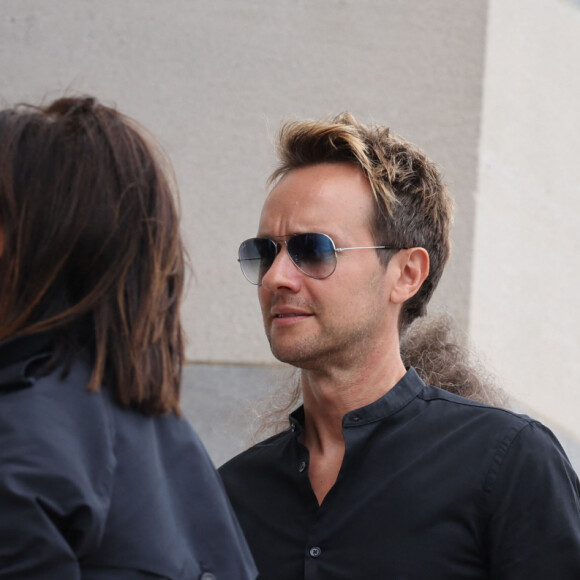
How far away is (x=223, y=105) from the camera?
15.6 feet

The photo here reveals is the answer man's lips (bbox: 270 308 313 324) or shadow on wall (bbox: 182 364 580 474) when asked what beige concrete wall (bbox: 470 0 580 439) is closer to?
shadow on wall (bbox: 182 364 580 474)

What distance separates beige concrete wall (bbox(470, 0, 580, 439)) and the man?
7.53 feet

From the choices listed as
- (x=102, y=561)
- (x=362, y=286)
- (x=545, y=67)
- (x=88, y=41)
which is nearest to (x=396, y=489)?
(x=362, y=286)

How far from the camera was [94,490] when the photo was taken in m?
1.21

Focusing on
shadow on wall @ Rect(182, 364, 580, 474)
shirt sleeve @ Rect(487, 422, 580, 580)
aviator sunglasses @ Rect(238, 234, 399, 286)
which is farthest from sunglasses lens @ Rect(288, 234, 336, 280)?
shadow on wall @ Rect(182, 364, 580, 474)

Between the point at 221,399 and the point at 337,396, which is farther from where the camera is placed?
the point at 221,399

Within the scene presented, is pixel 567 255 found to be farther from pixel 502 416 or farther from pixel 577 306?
pixel 502 416

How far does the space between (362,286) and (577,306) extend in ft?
10.9

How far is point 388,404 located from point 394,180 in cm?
58

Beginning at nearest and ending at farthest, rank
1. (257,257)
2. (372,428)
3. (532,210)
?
(372,428)
(257,257)
(532,210)

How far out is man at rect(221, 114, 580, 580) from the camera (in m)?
1.98

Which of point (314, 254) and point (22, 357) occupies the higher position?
point (22, 357)

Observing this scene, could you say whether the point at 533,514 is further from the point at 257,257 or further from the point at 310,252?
the point at 257,257

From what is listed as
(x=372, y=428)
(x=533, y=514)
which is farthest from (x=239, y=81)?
(x=533, y=514)
